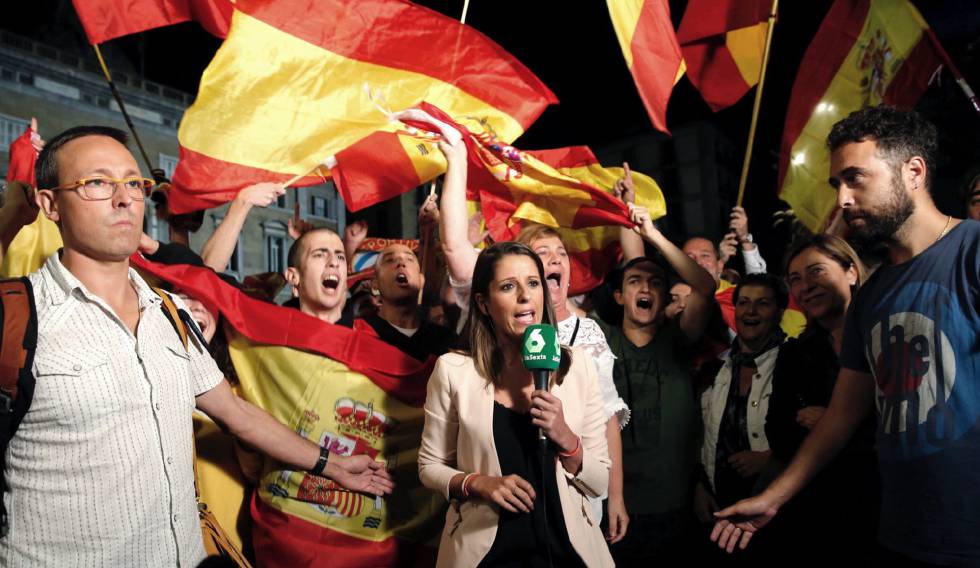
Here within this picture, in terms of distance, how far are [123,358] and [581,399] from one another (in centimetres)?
168

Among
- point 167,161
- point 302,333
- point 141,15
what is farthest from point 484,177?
point 167,161

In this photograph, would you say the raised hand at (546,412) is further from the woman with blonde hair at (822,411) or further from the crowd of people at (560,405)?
the woman with blonde hair at (822,411)

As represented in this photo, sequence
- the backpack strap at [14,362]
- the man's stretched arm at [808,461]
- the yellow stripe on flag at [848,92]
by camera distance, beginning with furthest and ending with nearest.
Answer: the yellow stripe on flag at [848,92] < the man's stretched arm at [808,461] < the backpack strap at [14,362]

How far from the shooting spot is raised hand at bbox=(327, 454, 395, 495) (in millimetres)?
2908

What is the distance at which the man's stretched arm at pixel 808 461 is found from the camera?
8.62 feet

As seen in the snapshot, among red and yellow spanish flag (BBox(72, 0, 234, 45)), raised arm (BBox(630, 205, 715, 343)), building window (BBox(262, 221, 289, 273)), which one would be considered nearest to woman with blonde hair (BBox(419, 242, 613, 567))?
raised arm (BBox(630, 205, 715, 343))

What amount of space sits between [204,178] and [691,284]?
9.38 ft

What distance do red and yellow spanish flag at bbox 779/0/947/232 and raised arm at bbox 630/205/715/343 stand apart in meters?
1.82

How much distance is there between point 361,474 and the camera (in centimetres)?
301

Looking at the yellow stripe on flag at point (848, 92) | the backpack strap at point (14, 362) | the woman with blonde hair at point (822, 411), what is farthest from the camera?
the yellow stripe on flag at point (848, 92)

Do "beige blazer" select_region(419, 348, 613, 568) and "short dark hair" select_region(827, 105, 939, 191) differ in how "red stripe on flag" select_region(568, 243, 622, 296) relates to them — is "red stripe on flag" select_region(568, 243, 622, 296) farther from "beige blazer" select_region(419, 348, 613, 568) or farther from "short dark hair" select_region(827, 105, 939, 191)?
"short dark hair" select_region(827, 105, 939, 191)

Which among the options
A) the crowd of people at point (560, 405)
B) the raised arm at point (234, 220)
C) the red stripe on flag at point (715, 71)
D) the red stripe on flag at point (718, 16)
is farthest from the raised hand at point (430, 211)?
the red stripe on flag at point (715, 71)

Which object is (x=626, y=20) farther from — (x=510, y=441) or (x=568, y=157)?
(x=510, y=441)

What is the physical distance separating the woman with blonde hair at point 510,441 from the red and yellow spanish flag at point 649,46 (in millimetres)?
2390
